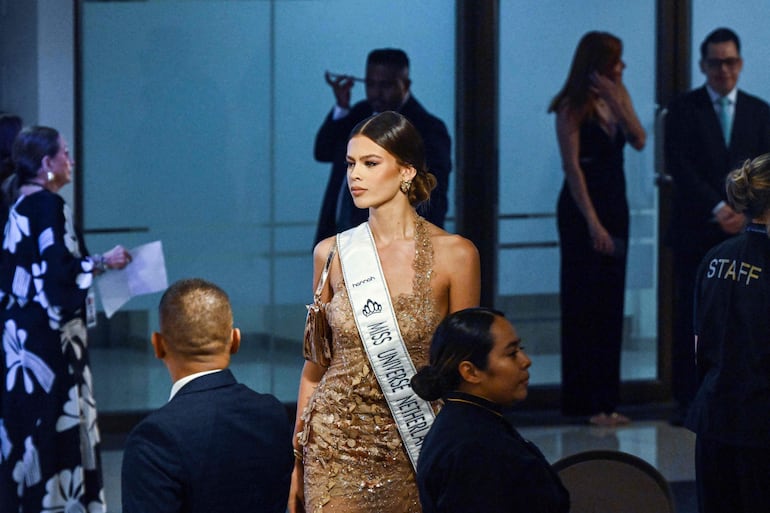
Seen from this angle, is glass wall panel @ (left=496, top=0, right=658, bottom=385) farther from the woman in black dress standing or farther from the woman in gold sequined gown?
the woman in gold sequined gown

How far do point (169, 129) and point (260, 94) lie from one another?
19.3 inches

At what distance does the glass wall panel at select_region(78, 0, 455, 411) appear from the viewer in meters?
6.80

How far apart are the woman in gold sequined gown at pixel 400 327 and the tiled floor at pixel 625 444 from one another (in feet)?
7.99

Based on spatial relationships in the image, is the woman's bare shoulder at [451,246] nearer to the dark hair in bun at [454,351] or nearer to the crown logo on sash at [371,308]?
the crown logo on sash at [371,308]

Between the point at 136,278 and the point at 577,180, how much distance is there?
263cm

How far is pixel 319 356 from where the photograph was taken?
3537 mm

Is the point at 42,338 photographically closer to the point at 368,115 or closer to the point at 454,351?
the point at 368,115

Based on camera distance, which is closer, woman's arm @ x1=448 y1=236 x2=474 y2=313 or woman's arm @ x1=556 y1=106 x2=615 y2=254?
woman's arm @ x1=448 y1=236 x2=474 y2=313

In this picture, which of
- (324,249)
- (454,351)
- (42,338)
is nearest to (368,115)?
(42,338)

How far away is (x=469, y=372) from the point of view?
104 inches

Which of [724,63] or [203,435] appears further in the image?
[724,63]

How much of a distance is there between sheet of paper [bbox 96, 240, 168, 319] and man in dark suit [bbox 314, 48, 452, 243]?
1242mm

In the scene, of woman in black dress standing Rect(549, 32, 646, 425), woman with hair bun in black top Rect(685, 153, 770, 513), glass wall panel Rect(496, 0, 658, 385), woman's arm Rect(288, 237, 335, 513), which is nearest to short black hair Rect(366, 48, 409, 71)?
glass wall panel Rect(496, 0, 658, 385)

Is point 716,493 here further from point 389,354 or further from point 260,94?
point 260,94
